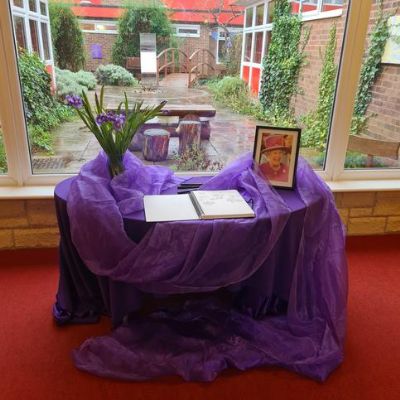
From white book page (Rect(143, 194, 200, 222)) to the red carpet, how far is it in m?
0.66

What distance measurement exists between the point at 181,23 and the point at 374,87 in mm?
1376

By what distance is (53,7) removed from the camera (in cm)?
222

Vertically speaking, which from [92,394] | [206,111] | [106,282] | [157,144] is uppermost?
[206,111]

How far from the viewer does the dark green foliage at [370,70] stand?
8.28 ft

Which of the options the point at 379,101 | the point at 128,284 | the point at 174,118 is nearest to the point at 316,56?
the point at 379,101

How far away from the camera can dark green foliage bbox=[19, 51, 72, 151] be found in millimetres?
2301

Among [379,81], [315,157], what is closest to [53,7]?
[315,157]

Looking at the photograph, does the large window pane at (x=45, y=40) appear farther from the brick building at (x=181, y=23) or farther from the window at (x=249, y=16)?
the window at (x=249, y=16)

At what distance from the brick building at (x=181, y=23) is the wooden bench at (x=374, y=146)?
1116mm

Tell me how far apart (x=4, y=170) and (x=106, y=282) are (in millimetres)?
1260

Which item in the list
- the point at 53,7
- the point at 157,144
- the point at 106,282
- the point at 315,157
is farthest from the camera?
the point at 315,157

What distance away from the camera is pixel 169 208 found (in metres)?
1.69

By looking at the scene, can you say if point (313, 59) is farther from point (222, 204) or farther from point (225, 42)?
point (222, 204)

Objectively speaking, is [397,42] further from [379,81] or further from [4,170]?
[4,170]
